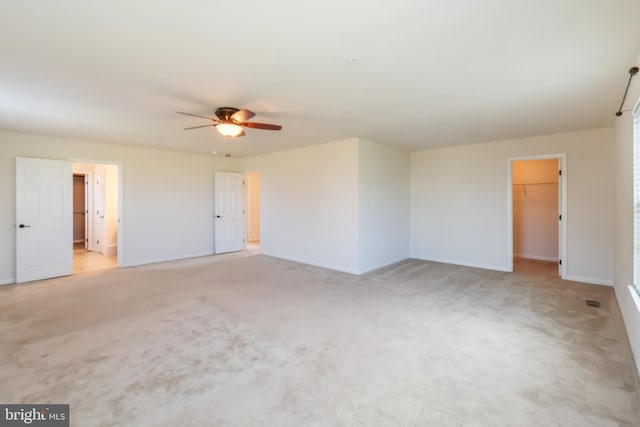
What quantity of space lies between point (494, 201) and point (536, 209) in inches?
72.1

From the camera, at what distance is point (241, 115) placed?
333cm

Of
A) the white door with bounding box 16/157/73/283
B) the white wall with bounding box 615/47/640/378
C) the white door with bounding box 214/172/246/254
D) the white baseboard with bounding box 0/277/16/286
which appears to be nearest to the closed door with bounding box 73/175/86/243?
the white door with bounding box 16/157/73/283

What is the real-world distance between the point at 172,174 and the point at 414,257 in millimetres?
5774

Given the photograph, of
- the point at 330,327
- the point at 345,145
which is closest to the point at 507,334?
the point at 330,327

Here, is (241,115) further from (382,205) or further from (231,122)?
(382,205)

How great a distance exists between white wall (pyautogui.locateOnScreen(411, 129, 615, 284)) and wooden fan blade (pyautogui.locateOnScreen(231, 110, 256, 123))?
461cm

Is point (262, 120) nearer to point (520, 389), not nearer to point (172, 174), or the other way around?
point (172, 174)

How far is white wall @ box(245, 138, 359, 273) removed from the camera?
18.1ft

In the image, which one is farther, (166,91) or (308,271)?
(308,271)

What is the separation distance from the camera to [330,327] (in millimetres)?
3156

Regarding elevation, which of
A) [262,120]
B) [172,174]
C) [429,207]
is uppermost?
[262,120]

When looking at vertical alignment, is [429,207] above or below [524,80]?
below

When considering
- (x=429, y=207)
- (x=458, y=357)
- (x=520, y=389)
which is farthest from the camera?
(x=429, y=207)

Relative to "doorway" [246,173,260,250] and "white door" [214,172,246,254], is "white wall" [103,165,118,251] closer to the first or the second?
"white door" [214,172,246,254]
